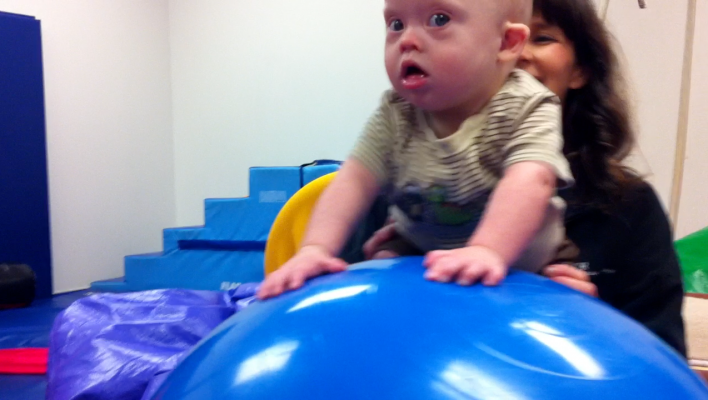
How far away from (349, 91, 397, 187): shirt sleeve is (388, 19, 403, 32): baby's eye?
0.42 feet

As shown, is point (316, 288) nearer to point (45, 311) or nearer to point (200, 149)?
point (45, 311)

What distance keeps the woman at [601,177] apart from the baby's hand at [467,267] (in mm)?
442

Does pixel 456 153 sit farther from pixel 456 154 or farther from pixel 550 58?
pixel 550 58

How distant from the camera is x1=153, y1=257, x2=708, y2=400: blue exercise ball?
0.40m

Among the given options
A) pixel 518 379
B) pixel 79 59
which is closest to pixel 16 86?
pixel 79 59

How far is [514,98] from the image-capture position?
0.68m

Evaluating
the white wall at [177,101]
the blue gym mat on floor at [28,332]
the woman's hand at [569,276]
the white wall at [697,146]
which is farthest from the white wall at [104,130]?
the woman's hand at [569,276]

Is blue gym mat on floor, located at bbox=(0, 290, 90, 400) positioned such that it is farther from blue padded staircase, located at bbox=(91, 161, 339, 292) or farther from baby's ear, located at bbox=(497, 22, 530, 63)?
baby's ear, located at bbox=(497, 22, 530, 63)

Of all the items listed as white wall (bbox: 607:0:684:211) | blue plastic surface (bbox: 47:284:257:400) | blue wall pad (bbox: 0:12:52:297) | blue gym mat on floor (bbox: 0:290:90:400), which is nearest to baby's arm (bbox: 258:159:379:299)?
blue plastic surface (bbox: 47:284:257:400)

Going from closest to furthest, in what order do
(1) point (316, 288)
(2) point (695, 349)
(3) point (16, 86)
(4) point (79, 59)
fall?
(1) point (316, 288), (2) point (695, 349), (3) point (16, 86), (4) point (79, 59)

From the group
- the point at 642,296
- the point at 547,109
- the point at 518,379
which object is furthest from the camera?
the point at 642,296

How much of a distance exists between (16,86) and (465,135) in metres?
2.70

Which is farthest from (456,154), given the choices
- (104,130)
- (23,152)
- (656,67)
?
(104,130)

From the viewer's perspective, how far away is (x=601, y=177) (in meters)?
0.96
